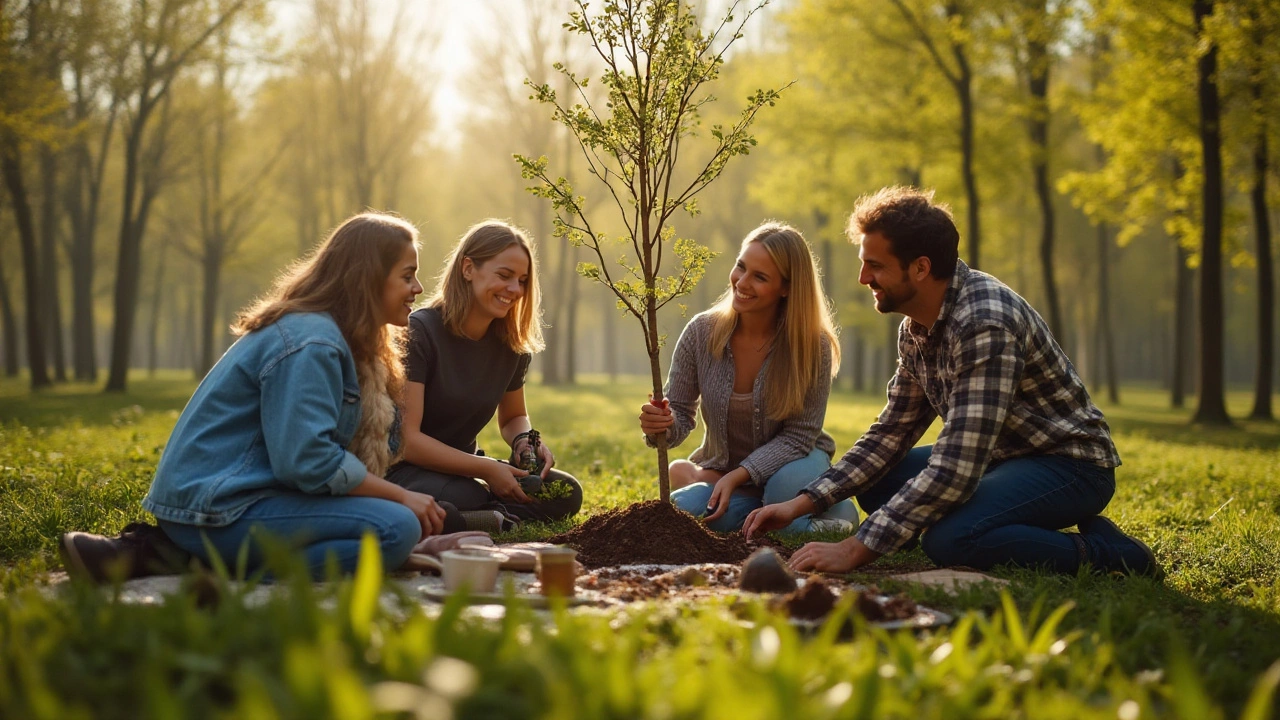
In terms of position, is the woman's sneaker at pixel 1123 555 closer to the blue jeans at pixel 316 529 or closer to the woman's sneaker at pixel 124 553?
the blue jeans at pixel 316 529

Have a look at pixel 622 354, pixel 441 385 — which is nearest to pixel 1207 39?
pixel 441 385

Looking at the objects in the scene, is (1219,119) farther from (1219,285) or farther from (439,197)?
(439,197)

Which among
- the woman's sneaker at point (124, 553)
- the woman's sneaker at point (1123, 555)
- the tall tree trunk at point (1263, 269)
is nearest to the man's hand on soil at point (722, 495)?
the woman's sneaker at point (1123, 555)

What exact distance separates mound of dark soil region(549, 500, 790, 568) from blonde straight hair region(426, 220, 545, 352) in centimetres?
129

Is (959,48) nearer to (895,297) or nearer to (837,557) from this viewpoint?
(895,297)

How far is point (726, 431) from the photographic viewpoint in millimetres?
6055

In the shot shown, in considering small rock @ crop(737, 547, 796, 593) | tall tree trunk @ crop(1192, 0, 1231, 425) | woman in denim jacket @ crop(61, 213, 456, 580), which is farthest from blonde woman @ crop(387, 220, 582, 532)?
tall tree trunk @ crop(1192, 0, 1231, 425)

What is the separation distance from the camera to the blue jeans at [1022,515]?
4449mm

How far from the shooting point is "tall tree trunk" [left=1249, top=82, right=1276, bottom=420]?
1539cm

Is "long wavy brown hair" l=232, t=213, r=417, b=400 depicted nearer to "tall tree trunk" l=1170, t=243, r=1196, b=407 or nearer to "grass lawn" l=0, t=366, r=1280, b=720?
"grass lawn" l=0, t=366, r=1280, b=720

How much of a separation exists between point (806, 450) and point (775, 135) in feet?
59.7

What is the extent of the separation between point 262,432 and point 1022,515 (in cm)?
335

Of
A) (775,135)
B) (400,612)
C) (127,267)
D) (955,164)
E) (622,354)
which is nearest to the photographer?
(400,612)

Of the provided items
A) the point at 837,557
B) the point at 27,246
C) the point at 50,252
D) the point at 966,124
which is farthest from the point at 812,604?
the point at 50,252
